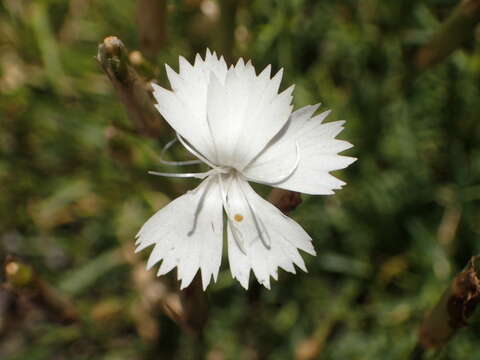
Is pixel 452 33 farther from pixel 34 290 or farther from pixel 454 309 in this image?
pixel 34 290

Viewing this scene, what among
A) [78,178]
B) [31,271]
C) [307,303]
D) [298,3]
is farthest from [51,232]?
[298,3]

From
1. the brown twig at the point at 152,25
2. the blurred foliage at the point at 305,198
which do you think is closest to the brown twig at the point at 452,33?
the blurred foliage at the point at 305,198

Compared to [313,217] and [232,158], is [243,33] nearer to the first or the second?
[313,217]

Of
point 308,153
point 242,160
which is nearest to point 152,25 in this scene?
point 242,160

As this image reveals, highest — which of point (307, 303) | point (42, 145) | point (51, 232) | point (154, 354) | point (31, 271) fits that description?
point (42, 145)

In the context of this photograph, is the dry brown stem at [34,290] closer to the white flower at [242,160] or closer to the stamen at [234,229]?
the white flower at [242,160]
